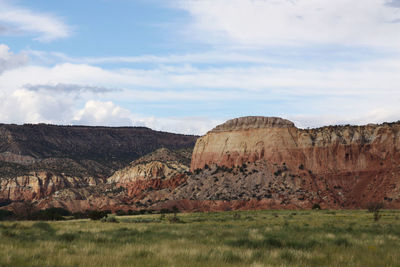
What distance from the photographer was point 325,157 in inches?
4306

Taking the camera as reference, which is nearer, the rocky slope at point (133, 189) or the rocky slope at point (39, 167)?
the rocky slope at point (133, 189)

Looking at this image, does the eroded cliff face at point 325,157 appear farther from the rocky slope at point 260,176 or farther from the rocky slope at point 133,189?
the rocky slope at point 133,189

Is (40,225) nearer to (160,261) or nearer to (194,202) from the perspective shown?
(160,261)

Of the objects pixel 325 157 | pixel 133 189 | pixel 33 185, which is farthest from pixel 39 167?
pixel 325 157

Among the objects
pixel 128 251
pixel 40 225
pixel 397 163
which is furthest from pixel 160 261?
pixel 397 163

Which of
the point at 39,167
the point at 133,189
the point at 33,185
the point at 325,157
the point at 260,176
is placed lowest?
the point at 133,189

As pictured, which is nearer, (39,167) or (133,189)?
(133,189)

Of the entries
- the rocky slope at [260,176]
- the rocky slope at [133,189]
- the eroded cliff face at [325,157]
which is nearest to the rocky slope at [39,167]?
the rocky slope at [260,176]

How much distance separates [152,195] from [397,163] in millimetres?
56094

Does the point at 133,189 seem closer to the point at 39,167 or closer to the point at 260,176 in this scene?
the point at 260,176

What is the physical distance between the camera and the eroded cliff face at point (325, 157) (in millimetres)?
99750

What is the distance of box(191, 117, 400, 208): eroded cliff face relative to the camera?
99.8 metres

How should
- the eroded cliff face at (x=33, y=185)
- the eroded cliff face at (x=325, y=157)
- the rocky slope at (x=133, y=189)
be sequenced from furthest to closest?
the eroded cliff face at (x=33, y=185)
the rocky slope at (x=133, y=189)
the eroded cliff face at (x=325, y=157)

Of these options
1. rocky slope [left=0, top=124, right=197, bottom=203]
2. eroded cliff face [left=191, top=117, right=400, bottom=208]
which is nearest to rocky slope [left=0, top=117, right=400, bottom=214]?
eroded cliff face [left=191, top=117, right=400, bottom=208]
